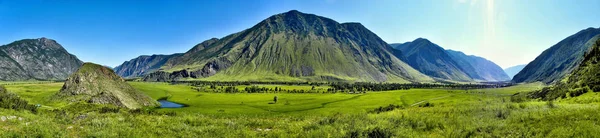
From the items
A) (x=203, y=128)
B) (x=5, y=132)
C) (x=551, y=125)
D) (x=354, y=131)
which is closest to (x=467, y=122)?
(x=551, y=125)

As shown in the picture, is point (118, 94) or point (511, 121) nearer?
point (511, 121)

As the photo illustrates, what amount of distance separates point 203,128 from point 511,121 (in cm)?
2114

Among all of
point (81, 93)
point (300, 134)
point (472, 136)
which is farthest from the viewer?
point (81, 93)

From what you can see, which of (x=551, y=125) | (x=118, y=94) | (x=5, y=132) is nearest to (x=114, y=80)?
(x=118, y=94)

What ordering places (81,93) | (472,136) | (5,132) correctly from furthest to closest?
1. (81,93)
2. (472,136)
3. (5,132)

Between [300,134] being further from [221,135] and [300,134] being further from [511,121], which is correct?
[511,121]

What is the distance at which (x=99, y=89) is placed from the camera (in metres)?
110

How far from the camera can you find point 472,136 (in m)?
18.9

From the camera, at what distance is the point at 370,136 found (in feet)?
63.5

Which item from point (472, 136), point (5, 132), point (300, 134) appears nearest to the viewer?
point (5, 132)

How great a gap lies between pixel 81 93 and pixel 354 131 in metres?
118

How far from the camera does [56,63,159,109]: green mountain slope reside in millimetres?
104562

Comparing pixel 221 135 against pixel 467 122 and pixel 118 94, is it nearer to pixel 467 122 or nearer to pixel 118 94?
pixel 467 122

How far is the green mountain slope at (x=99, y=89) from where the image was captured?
10456 centimetres
